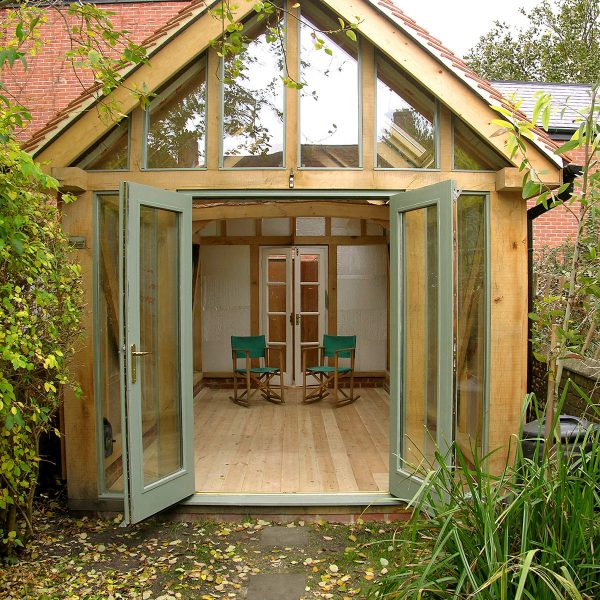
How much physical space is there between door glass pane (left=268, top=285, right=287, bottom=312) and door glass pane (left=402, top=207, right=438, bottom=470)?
5302 mm

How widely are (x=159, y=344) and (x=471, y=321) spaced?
230 centimetres

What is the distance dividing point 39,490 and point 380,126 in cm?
397

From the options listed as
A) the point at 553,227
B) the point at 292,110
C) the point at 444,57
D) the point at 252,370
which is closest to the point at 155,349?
the point at 292,110

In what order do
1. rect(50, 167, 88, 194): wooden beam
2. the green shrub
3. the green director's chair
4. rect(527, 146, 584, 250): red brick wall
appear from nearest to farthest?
1. the green shrub
2. rect(50, 167, 88, 194): wooden beam
3. the green director's chair
4. rect(527, 146, 584, 250): red brick wall

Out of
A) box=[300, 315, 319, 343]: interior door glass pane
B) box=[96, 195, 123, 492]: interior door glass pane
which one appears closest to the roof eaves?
box=[96, 195, 123, 492]: interior door glass pane

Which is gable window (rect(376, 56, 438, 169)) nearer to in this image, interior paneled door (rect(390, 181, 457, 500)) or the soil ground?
interior paneled door (rect(390, 181, 457, 500))

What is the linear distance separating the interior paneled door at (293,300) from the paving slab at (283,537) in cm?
525

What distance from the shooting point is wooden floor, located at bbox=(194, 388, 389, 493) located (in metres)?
5.04

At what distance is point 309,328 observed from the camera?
384 inches

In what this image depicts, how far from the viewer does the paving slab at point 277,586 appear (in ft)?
11.7

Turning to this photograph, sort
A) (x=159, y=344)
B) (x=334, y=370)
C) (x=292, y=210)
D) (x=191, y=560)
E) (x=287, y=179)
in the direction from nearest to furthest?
(x=191, y=560) → (x=159, y=344) → (x=287, y=179) → (x=334, y=370) → (x=292, y=210)

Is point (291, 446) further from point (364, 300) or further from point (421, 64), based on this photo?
point (364, 300)

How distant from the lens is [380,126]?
15.3 ft

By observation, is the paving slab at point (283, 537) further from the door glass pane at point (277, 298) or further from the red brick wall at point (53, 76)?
the red brick wall at point (53, 76)
